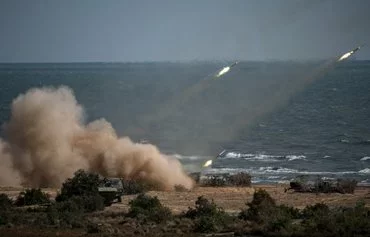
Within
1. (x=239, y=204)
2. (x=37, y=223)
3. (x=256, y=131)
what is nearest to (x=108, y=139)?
(x=239, y=204)

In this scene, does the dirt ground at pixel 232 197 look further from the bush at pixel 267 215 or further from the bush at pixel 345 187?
the bush at pixel 267 215

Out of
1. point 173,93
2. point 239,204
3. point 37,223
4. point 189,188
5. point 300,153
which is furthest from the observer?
point 173,93

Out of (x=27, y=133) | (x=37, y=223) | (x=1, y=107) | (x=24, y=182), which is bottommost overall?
(x=37, y=223)

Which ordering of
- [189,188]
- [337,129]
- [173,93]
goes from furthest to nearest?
[173,93]
[337,129]
[189,188]

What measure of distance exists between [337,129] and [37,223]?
53.6m

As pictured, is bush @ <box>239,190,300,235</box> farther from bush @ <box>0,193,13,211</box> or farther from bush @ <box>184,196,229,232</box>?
bush @ <box>0,193,13,211</box>

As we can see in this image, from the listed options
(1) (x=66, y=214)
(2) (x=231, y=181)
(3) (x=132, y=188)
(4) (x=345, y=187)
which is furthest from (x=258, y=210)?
(2) (x=231, y=181)

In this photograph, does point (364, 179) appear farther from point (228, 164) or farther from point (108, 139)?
point (108, 139)

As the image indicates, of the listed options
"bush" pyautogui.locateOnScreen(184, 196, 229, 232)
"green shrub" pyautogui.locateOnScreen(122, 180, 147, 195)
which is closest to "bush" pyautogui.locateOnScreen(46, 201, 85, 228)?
"bush" pyautogui.locateOnScreen(184, 196, 229, 232)

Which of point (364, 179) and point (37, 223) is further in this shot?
point (364, 179)

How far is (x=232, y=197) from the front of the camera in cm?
3825

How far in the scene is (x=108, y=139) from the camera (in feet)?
149

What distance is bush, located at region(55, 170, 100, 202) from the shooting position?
35.3m

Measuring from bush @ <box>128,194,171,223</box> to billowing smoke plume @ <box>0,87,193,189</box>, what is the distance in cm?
1016
